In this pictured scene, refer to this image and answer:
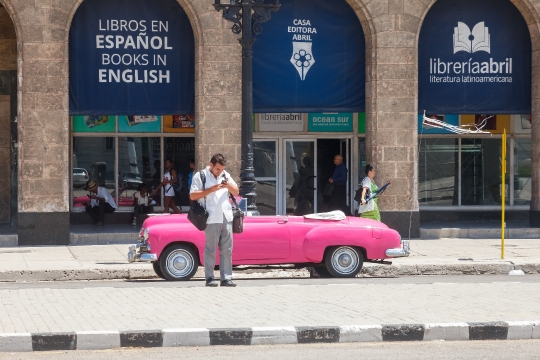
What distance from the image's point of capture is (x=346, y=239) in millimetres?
14234

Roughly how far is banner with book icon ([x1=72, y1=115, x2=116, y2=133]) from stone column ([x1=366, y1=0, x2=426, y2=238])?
6.01m

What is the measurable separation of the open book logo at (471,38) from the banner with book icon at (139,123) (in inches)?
269

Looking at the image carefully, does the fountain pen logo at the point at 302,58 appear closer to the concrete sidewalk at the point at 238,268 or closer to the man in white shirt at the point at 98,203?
the concrete sidewalk at the point at 238,268

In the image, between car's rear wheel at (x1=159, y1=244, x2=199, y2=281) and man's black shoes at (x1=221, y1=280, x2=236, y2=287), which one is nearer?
man's black shoes at (x1=221, y1=280, x2=236, y2=287)

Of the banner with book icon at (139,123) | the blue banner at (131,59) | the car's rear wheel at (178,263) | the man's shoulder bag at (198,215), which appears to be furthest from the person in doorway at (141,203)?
the man's shoulder bag at (198,215)

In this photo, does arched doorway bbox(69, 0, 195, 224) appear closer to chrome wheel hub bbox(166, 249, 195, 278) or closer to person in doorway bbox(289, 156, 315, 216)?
person in doorway bbox(289, 156, 315, 216)

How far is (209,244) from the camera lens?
1255 cm

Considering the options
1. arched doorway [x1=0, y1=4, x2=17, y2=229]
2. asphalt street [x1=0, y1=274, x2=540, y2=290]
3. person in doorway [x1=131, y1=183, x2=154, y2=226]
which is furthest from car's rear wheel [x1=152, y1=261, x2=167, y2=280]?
arched doorway [x1=0, y1=4, x2=17, y2=229]

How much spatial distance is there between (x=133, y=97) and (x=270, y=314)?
36.0ft

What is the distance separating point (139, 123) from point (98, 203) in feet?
6.67

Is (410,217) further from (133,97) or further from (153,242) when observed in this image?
(153,242)

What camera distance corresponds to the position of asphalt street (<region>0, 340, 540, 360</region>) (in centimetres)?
814

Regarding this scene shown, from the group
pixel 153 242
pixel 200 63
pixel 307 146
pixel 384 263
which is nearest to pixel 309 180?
pixel 307 146

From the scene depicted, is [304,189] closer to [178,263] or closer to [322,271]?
[322,271]
